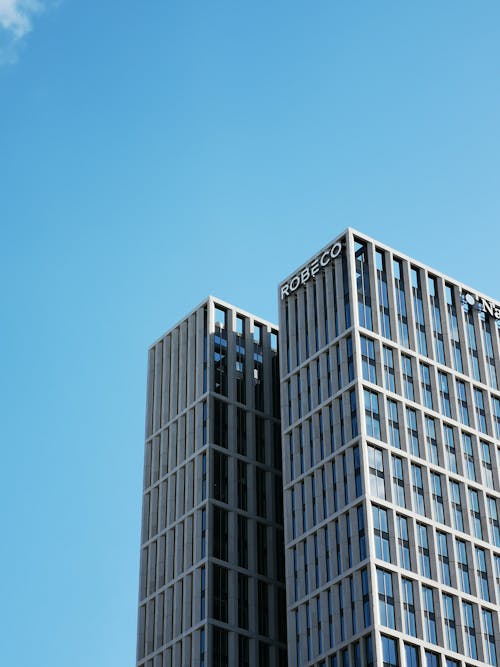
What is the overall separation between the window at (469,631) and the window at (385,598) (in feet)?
27.8

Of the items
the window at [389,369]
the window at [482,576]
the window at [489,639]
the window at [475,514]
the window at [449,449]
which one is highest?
the window at [389,369]

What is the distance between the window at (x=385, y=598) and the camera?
113 metres

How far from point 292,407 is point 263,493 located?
1239cm

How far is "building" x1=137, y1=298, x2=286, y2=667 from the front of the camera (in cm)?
13025

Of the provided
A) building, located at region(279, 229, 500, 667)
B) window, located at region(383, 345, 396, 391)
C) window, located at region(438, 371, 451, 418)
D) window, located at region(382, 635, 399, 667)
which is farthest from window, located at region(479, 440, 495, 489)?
window, located at region(382, 635, 399, 667)

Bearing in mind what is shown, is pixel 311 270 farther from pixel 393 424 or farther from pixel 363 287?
pixel 393 424

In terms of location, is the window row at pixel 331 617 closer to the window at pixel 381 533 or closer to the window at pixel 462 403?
the window at pixel 381 533

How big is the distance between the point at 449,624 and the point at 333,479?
16.7 metres

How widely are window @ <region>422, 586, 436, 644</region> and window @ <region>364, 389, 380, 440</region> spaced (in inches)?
585

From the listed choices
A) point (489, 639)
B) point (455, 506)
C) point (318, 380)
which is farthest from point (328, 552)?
point (318, 380)

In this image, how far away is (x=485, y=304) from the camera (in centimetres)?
14188

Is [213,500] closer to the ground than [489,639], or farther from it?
farther from it

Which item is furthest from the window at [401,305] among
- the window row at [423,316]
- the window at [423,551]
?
the window at [423,551]

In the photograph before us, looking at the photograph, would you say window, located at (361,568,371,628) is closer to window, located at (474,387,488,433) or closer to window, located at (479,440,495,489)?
window, located at (479,440,495,489)
